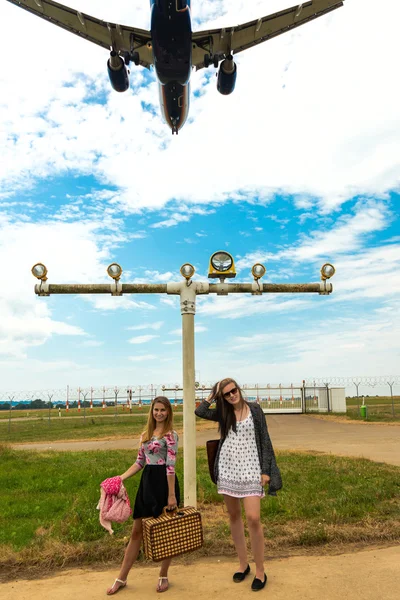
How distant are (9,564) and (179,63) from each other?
13384mm

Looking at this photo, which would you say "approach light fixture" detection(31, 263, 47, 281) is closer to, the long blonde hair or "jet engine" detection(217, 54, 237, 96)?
the long blonde hair

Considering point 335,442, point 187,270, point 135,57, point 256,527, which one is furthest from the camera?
point 135,57

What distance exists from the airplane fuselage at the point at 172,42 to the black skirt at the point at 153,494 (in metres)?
12.6

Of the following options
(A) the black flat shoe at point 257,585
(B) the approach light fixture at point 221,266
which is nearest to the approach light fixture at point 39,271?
(B) the approach light fixture at point 221,266

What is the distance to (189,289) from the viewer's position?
19.5 feet

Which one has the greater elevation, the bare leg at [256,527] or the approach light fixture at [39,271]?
the approach light fixture at [39,271]

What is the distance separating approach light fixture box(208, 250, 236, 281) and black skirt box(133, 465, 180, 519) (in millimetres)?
2711

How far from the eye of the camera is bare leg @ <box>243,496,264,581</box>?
12.6 feet

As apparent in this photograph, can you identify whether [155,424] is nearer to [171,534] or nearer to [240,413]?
[240,413]

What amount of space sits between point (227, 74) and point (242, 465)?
16.4 meters

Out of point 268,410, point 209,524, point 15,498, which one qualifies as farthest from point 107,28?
point 268,410

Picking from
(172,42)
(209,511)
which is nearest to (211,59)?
(172,42)

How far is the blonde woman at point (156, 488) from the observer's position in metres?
3.89

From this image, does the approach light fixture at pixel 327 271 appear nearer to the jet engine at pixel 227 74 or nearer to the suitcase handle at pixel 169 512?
the suitcase handle at pixel 169 512
